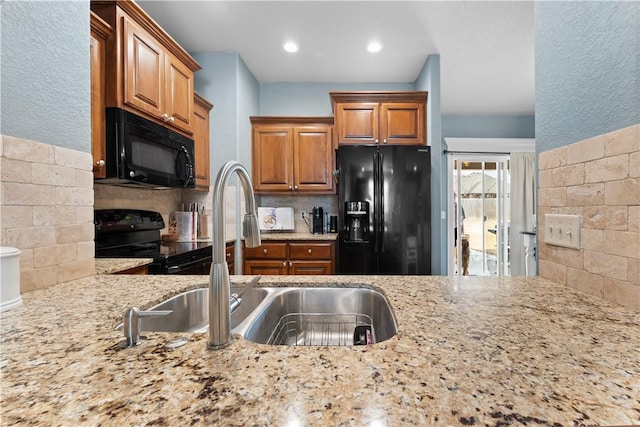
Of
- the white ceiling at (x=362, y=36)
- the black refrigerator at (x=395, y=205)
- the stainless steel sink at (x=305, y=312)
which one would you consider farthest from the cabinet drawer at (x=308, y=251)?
the white ceiling at (x=362, y=36)

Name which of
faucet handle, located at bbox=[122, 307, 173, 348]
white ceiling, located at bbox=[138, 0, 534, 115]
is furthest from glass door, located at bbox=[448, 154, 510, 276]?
faucet handle, located at bbox=[122, 307, 173, 348]

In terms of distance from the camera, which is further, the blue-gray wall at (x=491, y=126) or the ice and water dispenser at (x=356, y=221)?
the blue-gray wall at (x=491, y=126)

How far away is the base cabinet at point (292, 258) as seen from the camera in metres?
2.88

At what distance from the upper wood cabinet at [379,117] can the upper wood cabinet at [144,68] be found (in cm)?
151

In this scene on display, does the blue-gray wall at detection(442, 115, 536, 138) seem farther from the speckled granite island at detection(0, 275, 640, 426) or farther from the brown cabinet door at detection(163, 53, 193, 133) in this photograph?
the speckled granite island at detection(0, 275, 640, 426)

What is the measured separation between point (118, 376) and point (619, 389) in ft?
2.29

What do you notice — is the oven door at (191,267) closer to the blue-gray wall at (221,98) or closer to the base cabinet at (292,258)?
the base cabinet at (292,258)

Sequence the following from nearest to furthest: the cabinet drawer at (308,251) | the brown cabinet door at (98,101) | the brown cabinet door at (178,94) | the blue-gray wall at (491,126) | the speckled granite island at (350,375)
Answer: the speckled granite island at (350,375) < the brown cabinet door at (98,101) < the brown cabinet door at (178,94) < the cabinet drawer at (308,251) < the blue-gray wall at (491,126)

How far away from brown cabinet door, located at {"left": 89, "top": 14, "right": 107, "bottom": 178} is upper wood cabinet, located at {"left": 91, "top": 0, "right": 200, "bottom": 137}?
1.4 inches

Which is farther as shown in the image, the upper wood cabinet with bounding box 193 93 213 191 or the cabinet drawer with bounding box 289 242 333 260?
the cabinet drawer with bounding box 289 242 333 260

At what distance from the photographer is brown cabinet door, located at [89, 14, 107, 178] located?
161 centimetres

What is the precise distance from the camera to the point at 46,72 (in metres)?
0.95

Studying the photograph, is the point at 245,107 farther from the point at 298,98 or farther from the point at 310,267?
the point at 310,267

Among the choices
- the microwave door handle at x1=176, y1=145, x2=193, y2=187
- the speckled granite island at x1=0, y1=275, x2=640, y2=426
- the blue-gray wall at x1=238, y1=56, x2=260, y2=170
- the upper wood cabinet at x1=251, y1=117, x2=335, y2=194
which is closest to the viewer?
the speckled granite island at x1=0, y1=275, x2=640, y2=426
